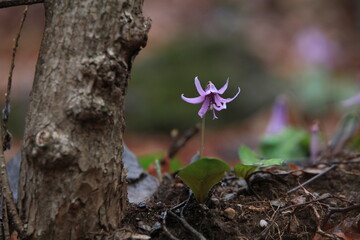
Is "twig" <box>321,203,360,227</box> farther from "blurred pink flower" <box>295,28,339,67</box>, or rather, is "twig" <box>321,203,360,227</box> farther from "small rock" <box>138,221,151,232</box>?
"blurred pink flower" <box>295,28,339,67</box>

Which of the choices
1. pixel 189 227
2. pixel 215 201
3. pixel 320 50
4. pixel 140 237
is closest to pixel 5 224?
pixel 140 237

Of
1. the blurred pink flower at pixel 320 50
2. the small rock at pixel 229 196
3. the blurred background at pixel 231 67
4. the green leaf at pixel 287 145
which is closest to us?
the small rock at pixel 229 196

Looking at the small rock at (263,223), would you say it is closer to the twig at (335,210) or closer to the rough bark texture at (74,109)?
the twig at (335,210)

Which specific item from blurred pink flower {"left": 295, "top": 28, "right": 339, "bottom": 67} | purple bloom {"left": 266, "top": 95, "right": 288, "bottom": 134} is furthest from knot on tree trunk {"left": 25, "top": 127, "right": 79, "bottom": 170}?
blurred pink flower {"left": 295, "top": 28, "right": 339, "bottom": 67}

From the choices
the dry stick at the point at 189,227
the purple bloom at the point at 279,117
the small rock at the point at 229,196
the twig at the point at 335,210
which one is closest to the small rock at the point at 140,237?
the dry stick at the point at 189,227

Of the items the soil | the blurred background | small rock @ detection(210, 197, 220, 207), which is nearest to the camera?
the soil

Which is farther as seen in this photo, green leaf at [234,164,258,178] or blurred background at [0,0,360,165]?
blurred background at [0,0,360,165]
